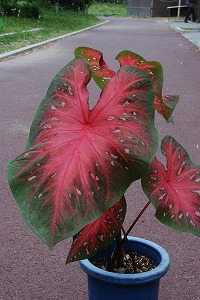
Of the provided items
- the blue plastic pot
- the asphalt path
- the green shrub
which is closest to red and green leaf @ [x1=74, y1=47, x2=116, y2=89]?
the blue plastic pot

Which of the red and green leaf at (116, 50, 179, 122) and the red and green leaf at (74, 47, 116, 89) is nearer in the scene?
the red and green leaf at (116, 50, 179, 122)

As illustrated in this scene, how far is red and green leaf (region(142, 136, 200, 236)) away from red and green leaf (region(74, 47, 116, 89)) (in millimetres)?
365

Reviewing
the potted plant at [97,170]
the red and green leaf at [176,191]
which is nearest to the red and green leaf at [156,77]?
the potted plant at [97,170]

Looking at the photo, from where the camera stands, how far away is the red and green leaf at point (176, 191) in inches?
70.7

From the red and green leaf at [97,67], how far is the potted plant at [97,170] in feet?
0.70

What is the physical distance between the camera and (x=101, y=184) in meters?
1.60

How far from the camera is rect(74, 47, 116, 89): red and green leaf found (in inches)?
82.9

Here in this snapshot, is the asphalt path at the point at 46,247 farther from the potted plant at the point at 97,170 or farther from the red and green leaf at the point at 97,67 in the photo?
the red and green leaf at the point at 97,67

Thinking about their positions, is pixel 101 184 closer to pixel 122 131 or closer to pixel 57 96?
pixel 122 131

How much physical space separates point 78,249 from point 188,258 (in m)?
1.29

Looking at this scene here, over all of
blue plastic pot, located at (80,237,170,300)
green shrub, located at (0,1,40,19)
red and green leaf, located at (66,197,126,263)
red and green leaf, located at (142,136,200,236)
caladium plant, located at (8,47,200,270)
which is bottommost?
green shrub, located at (0,1,40,19)

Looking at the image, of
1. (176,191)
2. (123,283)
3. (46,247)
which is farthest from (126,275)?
(46,247)

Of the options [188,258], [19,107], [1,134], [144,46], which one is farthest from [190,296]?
[144,46]

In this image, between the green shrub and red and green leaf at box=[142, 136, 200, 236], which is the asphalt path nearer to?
red and green leaf at box=[142, 136, 200, 236]
